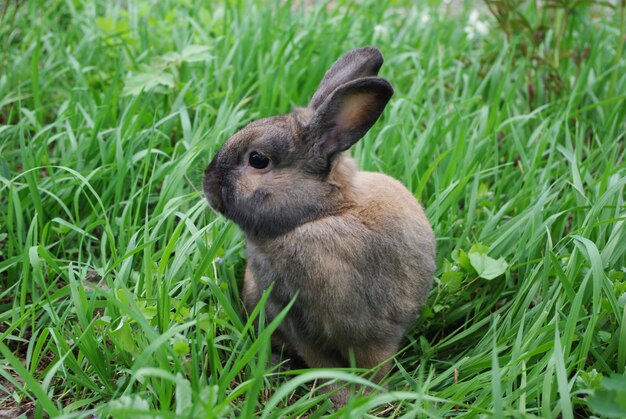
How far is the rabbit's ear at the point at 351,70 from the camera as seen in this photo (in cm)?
329

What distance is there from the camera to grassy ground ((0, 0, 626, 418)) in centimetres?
268

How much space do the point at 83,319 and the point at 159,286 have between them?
31cm

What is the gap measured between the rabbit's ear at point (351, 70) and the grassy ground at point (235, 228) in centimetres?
67

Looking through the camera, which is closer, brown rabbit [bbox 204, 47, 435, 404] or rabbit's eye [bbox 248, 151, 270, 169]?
brown rabbit [bbox 204, 47, 435, 404]

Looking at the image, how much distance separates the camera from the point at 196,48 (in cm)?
448

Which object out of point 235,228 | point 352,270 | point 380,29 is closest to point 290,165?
point 352,270

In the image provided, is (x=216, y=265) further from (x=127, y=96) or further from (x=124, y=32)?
(x=124, y=32)

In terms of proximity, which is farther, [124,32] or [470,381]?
[124,32]

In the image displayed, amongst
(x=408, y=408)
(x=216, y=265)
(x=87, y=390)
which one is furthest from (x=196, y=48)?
(x=408, y=408)

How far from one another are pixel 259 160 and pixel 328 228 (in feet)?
1.38

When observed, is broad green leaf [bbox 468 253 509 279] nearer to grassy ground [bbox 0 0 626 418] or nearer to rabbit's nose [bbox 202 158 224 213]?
grassy ground [bbox 0 0 626 418]

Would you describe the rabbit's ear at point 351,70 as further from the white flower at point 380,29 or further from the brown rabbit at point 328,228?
the white flower at point 380,29

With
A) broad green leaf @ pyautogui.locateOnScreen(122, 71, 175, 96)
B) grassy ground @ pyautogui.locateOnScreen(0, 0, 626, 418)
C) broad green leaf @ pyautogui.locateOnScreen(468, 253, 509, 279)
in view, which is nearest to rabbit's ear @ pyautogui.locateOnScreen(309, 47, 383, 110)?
grassy ground @ pyautogui.locateOnScreen(0, 0, 626, 418)

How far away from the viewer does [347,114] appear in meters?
2.95
